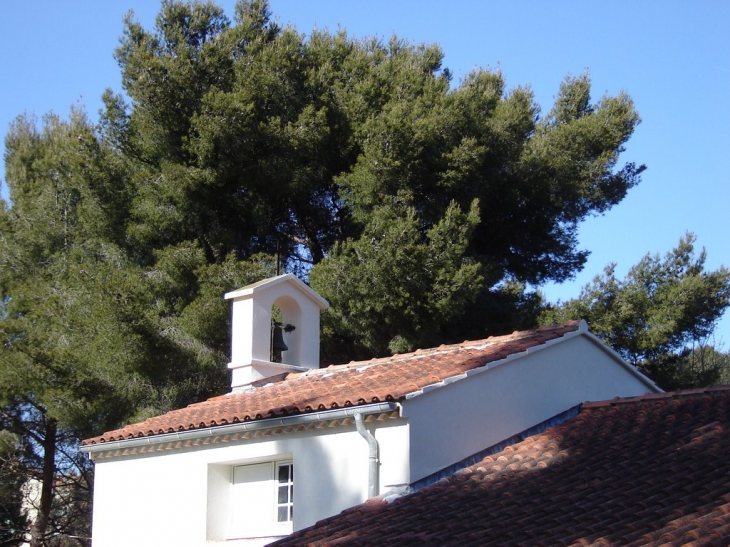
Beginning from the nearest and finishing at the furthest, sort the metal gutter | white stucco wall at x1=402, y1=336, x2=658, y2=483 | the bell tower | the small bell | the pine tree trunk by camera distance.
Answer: the metal gutter
white stucco wall at x1=402, y1=336, x2=658, y2=483
the bell tower
the small bell
the pine tree trunk

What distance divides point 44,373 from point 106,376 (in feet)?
5.46

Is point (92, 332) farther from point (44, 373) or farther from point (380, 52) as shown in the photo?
point (380, 52)

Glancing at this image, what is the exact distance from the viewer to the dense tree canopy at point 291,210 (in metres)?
18.7

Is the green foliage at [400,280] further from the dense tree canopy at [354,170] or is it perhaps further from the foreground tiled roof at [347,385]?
the foreground tiled roof at [347,385]

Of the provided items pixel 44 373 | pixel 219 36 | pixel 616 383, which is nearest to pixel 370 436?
pixel 616 383

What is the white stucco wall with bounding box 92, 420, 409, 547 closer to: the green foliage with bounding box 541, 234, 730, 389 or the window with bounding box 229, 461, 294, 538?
the window with bounding box 229, 461, 294, 538

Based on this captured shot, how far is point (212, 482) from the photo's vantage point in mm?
11531

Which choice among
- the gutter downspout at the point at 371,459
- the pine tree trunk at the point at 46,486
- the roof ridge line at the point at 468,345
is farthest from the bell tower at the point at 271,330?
the pine tree trunk at the point at 46,486

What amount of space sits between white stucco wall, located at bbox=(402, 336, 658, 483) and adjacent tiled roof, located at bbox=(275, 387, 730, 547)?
289mm

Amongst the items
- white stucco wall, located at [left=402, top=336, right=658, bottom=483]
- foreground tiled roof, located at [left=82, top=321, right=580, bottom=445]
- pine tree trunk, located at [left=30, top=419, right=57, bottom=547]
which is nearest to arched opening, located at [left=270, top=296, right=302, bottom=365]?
foreground tiled roof, located at [left=82, top=321, right=580, bottom=445]

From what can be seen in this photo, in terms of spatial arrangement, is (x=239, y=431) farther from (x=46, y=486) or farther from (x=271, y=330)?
(x=46, y=486)

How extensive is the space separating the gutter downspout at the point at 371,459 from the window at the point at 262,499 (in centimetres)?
155

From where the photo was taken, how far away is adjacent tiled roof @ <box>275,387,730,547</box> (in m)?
7.36

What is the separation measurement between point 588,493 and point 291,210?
567 inches
